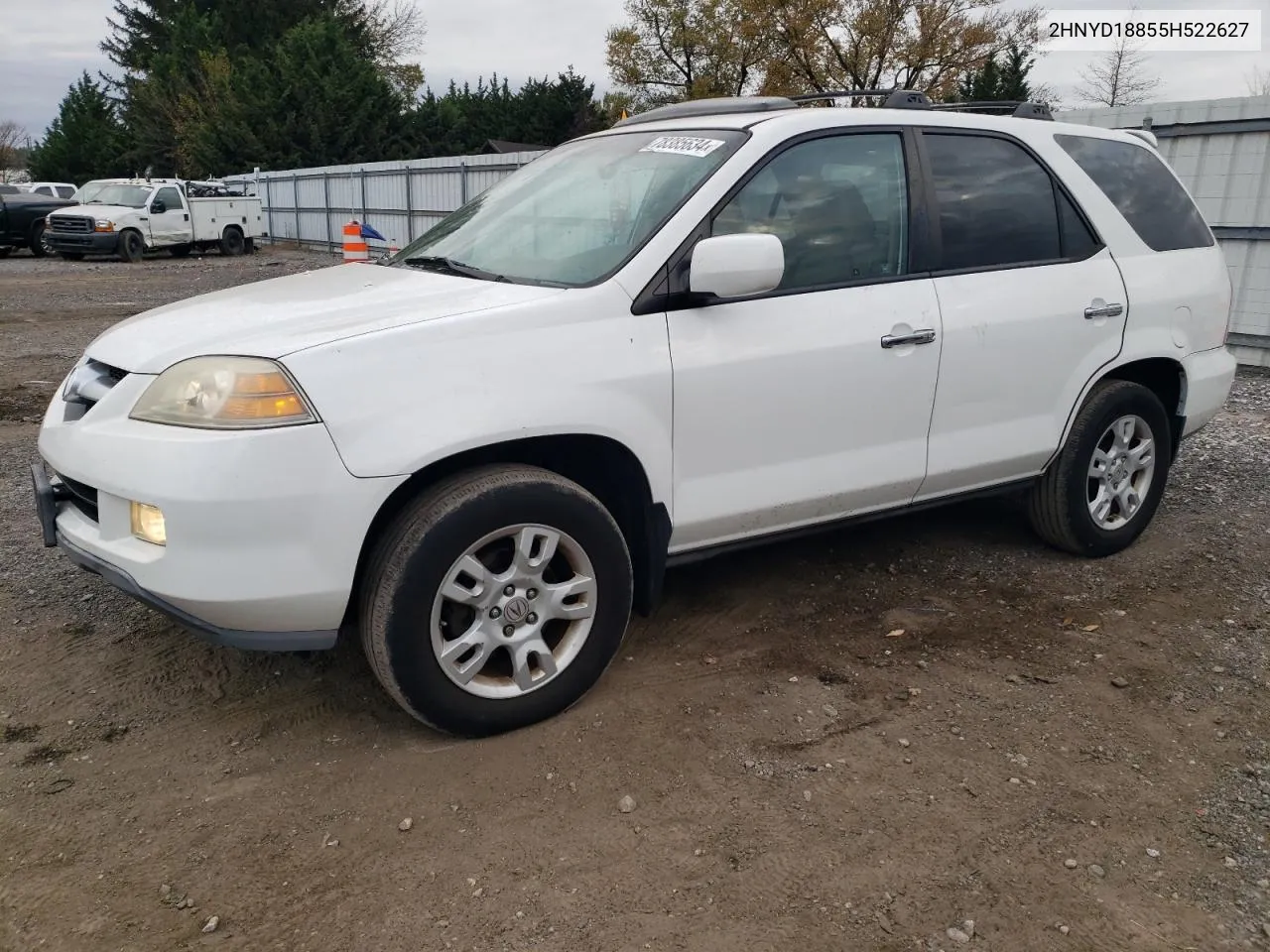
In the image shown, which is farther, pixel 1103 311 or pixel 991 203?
pixel 1103 311

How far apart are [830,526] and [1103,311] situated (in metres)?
1.53

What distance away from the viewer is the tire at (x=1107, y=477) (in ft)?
14.3

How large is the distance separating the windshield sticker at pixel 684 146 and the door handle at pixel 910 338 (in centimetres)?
88

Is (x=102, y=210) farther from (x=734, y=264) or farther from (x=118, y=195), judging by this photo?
(x=734, y=264)

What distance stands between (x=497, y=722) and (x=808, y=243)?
189cm

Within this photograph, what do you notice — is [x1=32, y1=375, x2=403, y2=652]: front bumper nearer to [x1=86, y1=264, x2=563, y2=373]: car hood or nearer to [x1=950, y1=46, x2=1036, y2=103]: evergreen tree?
[x1=86, y1=264, x2=563, y2=373]: car hood

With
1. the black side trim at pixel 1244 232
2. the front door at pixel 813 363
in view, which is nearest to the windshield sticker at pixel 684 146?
the front door at pixel 813 363

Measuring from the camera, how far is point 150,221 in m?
23.3

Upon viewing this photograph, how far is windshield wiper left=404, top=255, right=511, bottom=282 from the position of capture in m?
3.44

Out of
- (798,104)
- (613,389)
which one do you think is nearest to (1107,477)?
(798,104)

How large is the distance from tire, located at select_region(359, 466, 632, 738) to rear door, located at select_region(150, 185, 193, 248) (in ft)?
77.6

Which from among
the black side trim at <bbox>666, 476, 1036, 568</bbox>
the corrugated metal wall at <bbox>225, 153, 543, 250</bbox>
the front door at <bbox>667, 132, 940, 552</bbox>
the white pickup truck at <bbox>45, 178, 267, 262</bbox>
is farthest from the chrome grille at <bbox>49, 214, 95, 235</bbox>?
the black side trim at <bbox>666, 476, 1036, 568</bbox>

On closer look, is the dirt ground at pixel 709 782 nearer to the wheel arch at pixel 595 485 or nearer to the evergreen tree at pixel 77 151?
the wheel arch at pixel 595 485

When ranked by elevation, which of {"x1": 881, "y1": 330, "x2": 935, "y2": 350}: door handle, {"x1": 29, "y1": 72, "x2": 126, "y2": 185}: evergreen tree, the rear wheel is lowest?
the rear wheel
